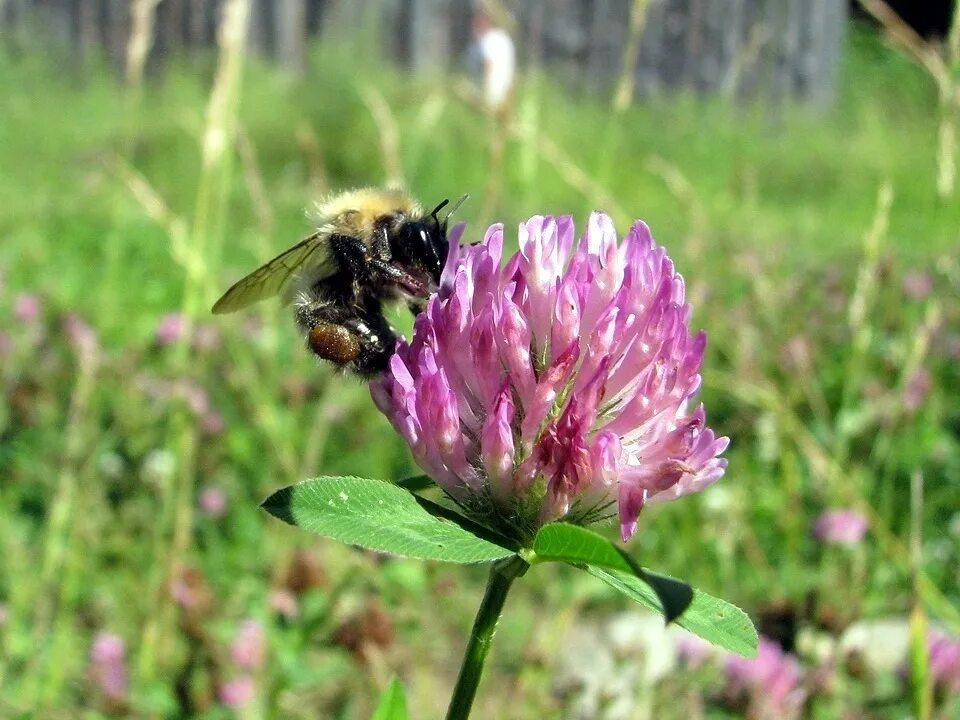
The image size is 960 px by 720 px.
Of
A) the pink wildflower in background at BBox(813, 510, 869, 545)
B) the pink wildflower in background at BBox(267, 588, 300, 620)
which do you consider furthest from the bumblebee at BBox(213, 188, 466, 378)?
the pink wildflower in background at BBox(813, 510, 869, 545)

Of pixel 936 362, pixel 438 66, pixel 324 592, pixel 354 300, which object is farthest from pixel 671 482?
pixel 438 66

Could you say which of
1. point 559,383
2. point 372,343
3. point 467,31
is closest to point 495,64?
point 372,343

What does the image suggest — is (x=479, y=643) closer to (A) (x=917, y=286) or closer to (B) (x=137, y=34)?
(B) (x=137, y=34)

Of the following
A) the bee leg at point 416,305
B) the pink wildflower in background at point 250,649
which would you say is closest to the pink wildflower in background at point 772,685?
the pink wildflower in background at point 250,649

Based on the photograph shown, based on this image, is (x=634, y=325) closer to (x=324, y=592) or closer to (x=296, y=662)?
(x=296, y=662)

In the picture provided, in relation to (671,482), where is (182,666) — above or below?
below

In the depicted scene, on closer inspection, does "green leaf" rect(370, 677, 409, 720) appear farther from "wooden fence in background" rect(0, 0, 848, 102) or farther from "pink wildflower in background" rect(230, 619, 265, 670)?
"wooden fence in background" rect(0, 0, 848, 102)

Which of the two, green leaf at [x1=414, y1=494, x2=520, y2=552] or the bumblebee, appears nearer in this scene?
green leaf at [x1=414, y1=494, x2=520, y2=552]
